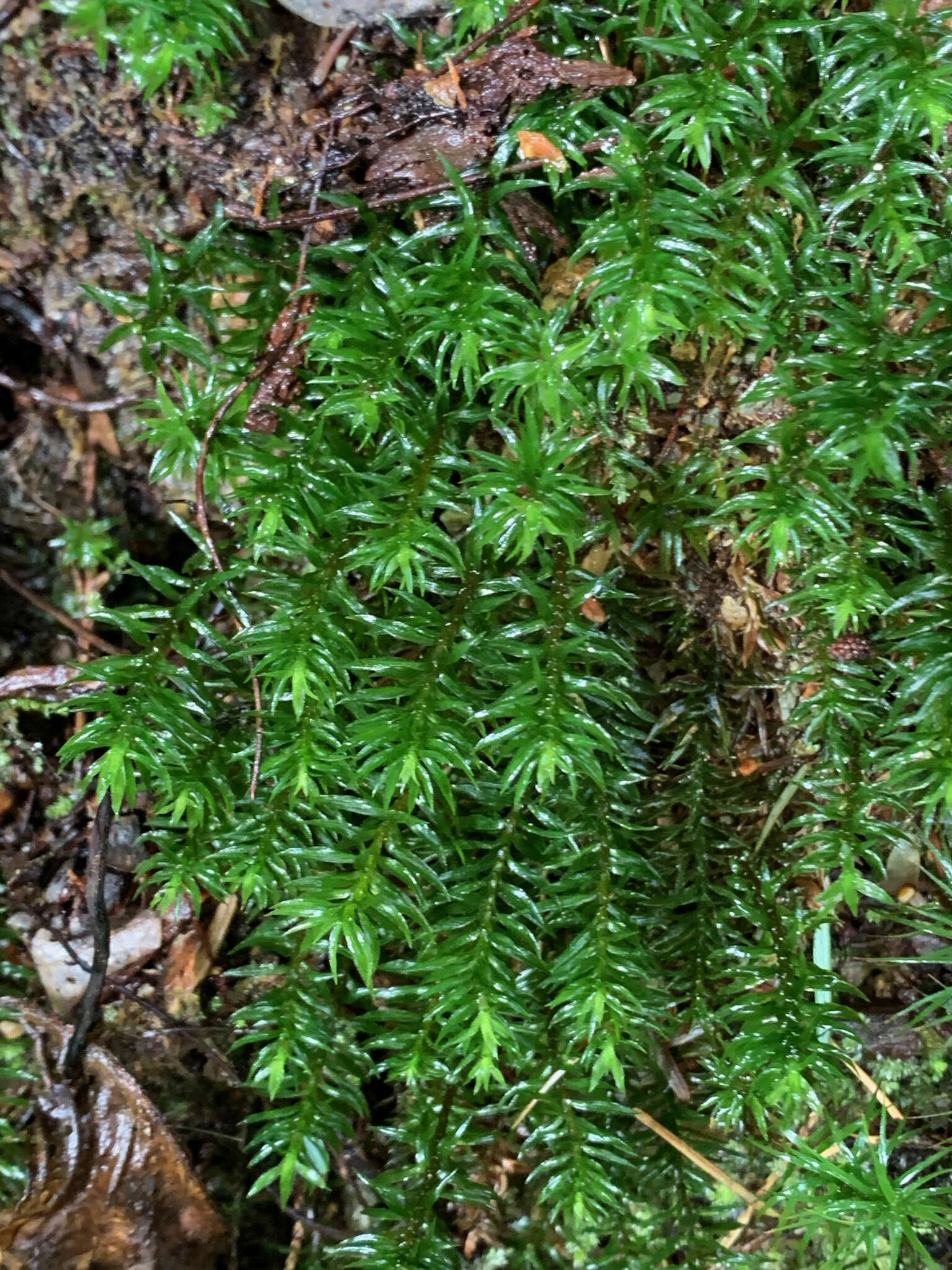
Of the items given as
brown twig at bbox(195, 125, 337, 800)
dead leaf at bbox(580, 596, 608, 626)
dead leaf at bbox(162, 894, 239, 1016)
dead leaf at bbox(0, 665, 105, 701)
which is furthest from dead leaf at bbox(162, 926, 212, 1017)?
dead leaf at bbox(580, 596, 608, 626)

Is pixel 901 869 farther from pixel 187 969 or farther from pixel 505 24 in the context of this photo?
pixel 505 24

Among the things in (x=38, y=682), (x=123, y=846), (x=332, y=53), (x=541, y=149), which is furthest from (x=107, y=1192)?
(x=332, y=53)

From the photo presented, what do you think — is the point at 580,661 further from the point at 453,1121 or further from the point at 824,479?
the point at 453,1121

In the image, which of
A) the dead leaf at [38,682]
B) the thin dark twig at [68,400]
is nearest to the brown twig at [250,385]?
the thin dark twig at [68,400]

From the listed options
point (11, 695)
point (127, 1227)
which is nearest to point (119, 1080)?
point (127, 1227)

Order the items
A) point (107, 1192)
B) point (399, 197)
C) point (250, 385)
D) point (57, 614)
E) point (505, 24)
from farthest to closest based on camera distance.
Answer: point (57, 614), point (107, 1192), point (250, 385), point (399, 197), point (505, 24)
